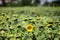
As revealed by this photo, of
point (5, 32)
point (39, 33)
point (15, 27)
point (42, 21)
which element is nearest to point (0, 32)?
point (5, 32)

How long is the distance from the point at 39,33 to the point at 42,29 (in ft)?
0.44

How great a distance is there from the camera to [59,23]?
3.54 metres

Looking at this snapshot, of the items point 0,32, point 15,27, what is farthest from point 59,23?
point 0,32

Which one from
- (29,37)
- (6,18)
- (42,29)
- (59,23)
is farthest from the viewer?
(6,18)

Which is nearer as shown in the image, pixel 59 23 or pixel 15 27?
pixel 15 27

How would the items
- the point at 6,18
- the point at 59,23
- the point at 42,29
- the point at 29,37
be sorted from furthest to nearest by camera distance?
the point at 6,18 → the point at 59,23 → the point at 42,29 → the point at 29,37

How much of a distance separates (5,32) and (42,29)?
0.60 metres

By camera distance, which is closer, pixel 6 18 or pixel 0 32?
pixel 0 32

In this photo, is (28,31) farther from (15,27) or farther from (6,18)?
(6,18)

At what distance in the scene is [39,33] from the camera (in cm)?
315

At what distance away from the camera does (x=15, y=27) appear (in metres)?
3.29

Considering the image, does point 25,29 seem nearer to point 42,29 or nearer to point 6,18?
point 42,29

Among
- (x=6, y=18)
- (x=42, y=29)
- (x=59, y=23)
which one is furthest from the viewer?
(x=6, y=18)

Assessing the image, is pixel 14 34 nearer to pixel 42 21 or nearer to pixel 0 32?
pixel 0 32
